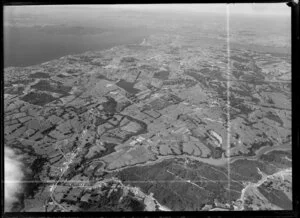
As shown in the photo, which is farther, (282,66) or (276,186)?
(282,66)

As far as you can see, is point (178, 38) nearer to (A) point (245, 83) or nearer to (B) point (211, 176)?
(A) point (245, 83)

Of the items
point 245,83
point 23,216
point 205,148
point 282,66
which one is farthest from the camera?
point 282,66

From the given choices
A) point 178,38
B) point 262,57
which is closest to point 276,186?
point 262,57

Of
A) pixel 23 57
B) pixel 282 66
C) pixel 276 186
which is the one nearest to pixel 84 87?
pixel 23 57

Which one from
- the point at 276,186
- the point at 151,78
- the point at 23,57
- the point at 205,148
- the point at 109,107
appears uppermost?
the point at 23,57

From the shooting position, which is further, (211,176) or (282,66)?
(282,66)

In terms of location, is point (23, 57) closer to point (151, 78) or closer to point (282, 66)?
point (151, 78)

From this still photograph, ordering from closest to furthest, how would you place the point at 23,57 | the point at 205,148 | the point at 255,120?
the point at 205,148 → the point at 255,120 → the point at 23,57

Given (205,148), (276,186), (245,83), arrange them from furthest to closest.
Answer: (245,83) < (205,148) < (276,186)

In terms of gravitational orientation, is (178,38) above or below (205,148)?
above
